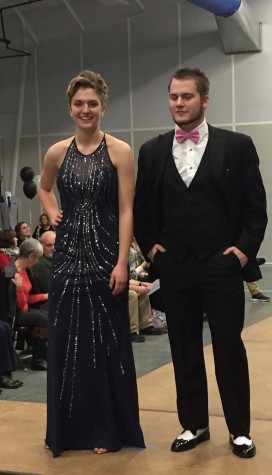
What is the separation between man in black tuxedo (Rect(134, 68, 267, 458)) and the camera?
286 centimetres

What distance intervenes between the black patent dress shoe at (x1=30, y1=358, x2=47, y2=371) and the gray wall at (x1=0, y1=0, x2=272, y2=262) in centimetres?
798

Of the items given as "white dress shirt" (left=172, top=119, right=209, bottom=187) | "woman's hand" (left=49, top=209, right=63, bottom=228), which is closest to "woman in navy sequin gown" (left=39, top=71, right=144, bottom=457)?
"woman's hand" (left=49, top=209, right=63, bottom=228)

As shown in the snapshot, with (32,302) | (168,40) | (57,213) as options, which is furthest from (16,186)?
(57,213)

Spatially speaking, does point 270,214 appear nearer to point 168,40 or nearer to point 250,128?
point 250,128

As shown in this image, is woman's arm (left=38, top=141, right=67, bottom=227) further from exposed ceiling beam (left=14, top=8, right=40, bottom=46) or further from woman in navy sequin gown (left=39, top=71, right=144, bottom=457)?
exposed ceiling beam (left=14, top=8, right=40, bottom=46)

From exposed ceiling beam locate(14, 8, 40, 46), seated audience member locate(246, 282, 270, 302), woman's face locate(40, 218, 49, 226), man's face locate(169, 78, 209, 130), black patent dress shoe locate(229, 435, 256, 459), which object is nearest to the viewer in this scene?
Answer: man's face locate(169, 78, 209, 130)

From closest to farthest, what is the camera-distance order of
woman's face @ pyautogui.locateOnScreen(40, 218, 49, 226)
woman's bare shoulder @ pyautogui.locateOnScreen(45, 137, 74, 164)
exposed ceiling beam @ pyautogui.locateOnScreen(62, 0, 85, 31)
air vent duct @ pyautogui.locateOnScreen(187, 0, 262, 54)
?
woman's bare shoulder @ pyautogui.locateOnScreen(45, 137, 74, 164) → woman's face @ pyautogui.locateOnScreen(40, 218, 49, 226) → air vent duct @ pyautogui.locateOnScreen(187, 0, 262, 54) → exposed ceiling beam @ pyautogui.locateOnScreen(62, 0, 85, 31)

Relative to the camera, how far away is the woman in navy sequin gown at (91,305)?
3.02 metres

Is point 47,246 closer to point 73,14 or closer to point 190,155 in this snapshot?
point 190,155

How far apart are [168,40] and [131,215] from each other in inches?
423

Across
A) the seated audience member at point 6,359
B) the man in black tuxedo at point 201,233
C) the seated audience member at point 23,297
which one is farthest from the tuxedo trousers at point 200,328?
the seated audience member at point 23,297

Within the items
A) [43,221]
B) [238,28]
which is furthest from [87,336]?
[238,28]

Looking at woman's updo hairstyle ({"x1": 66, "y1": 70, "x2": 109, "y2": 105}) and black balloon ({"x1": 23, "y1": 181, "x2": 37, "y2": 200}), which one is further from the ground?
woman's updo hairstyle ({"x1": 66, "y1": 70, "x2": 109, "y2": 105})

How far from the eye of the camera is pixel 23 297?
17.1 feet
